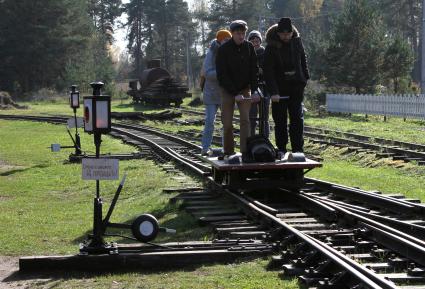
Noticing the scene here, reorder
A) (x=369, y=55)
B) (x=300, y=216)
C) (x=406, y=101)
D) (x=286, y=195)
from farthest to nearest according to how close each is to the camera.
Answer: (x=369, y=55) < (x=406, y=101) < (x=286, y=195) < (x=300, y=216)

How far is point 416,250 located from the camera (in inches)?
213

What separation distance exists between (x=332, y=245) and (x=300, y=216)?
1.51 m

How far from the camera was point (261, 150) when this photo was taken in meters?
8.59

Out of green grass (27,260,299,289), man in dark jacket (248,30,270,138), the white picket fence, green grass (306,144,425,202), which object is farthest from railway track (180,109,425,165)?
the white picket fence

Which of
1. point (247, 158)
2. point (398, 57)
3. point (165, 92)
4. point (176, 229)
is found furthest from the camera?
point (165, 92)

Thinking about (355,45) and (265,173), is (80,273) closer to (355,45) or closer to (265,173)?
(265,173)

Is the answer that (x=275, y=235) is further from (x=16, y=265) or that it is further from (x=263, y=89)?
(x=263, y=89)

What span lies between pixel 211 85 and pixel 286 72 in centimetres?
158

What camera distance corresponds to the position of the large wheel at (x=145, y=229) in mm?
6047

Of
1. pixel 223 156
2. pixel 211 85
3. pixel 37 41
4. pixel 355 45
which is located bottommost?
pixel 223 156

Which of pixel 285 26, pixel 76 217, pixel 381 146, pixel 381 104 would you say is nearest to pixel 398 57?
pixel 381 104

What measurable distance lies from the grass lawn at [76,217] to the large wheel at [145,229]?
1.86 ft

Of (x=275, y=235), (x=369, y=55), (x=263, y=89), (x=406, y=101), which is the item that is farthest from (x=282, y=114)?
(x=369, y=55)

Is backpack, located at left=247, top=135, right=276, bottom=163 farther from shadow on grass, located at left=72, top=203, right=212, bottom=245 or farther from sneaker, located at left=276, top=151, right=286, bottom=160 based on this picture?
shadow on grass, located at left=72, top=203, right=212, bottom=245
